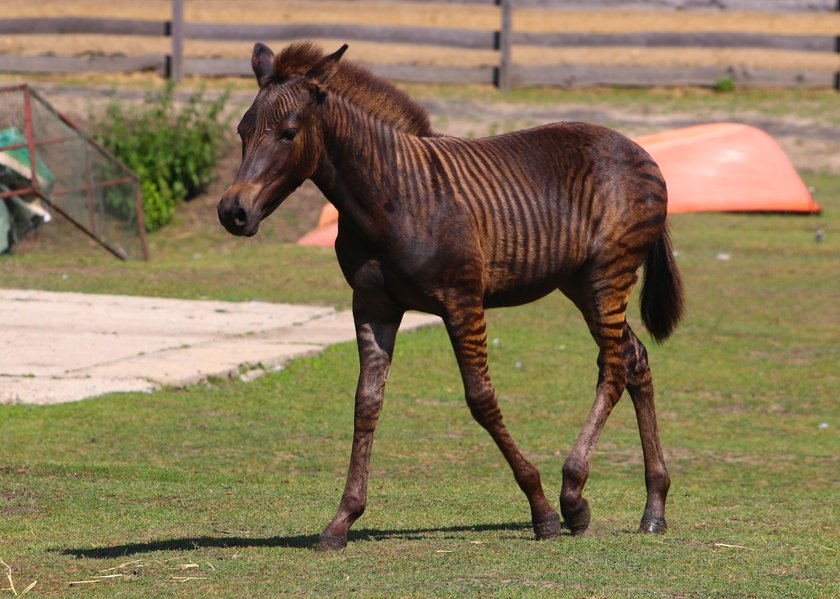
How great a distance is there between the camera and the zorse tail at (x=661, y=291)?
762 centimetres

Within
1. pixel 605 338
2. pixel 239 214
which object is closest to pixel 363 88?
pixel 239 214

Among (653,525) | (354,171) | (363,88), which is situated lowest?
(653,525)

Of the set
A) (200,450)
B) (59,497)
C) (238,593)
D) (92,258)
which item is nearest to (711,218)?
(92,258)

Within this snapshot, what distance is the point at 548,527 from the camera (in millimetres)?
6727

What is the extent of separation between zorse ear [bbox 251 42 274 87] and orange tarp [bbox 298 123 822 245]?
13.7 meters

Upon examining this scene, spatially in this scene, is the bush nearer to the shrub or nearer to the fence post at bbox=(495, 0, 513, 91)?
the fence post at bbox=(495, 0, 513, 91)

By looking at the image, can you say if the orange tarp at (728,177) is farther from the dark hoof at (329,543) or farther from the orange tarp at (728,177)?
the dark hoof at (329,543)

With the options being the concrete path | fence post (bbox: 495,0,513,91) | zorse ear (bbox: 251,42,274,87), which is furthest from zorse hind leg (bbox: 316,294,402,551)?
fence post (bbox: 495,0,513,91)

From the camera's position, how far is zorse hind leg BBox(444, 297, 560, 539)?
6527mm

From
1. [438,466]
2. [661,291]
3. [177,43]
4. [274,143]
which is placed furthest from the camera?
[177,43]

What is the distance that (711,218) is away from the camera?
19.8 metres

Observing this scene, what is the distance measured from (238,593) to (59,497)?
2.39 meters

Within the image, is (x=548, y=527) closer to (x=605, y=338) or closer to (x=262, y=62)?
(x=605, y=338)

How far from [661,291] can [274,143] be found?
8.33 ft
